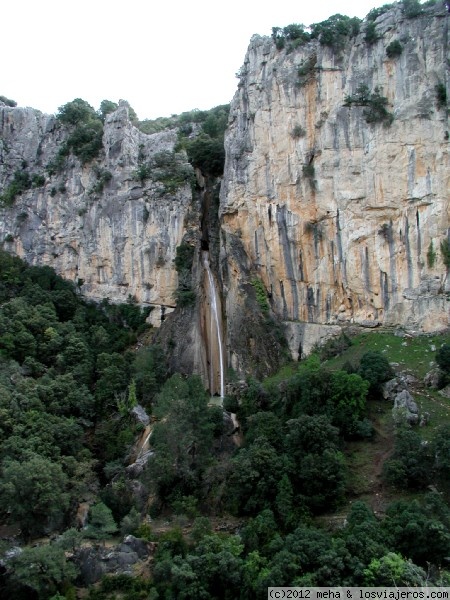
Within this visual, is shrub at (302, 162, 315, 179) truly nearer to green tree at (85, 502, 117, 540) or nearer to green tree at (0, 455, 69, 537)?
green tree at (0, 455, 69, 537)

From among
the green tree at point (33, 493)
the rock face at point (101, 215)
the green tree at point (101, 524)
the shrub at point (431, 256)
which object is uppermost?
the rock face at point (101, 215)

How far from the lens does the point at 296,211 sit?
38.0 meters

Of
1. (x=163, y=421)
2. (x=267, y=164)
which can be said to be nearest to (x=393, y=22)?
(x=267, y=164)

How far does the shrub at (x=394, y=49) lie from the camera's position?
34.9 metres

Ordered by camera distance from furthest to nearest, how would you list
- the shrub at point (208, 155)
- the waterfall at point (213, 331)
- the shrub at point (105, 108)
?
the shrub at point (105, 108) → the shrub at point (208, 155) → the waterfall at point (213, 331)

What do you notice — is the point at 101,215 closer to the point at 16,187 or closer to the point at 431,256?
the point at 16,187

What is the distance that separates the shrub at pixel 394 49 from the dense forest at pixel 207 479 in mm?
14849

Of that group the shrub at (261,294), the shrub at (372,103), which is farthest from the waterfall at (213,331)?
the shrub at (372,103)

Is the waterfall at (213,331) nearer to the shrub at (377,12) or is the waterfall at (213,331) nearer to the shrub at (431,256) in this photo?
the shrub at (431,256)

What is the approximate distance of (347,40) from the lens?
123ft

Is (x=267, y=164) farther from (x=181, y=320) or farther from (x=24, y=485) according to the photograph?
(x=24, y=485)

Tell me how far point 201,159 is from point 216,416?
2049 centimetres

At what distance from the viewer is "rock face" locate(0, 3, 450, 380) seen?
34.4 meters

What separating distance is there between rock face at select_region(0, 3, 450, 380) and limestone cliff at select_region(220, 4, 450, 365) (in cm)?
7
